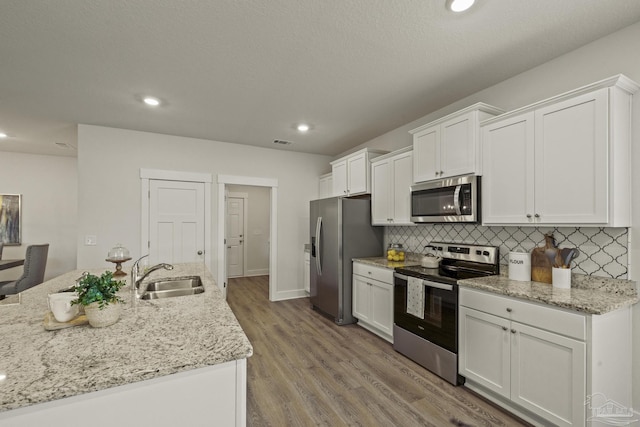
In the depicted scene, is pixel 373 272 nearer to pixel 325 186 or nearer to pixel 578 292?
pixel 578 292

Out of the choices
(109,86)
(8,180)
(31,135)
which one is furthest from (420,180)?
(8,180)

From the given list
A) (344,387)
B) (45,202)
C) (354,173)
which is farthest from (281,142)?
(45,202)

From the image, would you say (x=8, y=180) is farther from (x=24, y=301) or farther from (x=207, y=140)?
(x=24, y=301)

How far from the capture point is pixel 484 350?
210 centimetres

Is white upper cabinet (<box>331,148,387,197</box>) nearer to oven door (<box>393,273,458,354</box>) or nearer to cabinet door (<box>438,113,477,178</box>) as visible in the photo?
cabinet door (<box>438,113,477,178</box>)

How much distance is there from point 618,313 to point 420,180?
1737mm

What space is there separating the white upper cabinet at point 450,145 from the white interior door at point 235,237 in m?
4.95

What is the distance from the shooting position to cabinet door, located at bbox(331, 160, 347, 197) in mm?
4320

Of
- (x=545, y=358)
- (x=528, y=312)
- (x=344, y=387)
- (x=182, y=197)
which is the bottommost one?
(x=344, y=387)

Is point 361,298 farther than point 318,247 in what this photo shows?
No

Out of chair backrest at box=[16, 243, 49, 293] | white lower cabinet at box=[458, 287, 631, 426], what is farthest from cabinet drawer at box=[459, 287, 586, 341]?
chair backrest at box=[16, 243, 49, 293]

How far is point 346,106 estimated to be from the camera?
3148mm

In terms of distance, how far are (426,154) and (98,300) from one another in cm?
281

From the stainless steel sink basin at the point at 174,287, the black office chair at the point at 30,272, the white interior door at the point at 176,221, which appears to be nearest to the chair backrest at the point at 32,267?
the black office chair at the point at 30,272
